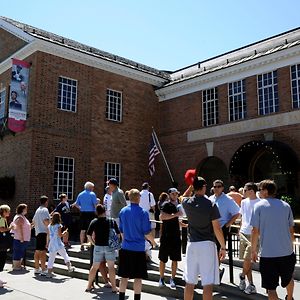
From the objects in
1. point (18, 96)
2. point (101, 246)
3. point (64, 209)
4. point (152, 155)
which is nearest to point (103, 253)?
point (101, 246)

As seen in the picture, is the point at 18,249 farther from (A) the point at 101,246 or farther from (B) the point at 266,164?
(B) the point at 266,164

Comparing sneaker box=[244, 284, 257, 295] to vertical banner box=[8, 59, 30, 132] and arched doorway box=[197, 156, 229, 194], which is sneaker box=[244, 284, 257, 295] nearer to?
arched doorway box=[197, 156, 229, 194]

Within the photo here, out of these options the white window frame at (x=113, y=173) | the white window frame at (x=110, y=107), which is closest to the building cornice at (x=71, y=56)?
the white window frame at (x=110, y=107)

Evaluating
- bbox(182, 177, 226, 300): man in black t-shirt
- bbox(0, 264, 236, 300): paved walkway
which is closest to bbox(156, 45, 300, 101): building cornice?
bbox(0, 264, 236, 300): paved walkway

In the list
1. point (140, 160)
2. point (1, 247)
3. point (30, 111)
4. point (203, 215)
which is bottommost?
point (1, 247)

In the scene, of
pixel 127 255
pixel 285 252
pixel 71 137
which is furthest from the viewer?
pixel 71 137

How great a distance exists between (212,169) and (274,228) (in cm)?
1427

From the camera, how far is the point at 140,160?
20484 millimetres

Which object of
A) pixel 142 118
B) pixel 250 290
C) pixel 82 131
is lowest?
pixel 250 290

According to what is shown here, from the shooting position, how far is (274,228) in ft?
16.4

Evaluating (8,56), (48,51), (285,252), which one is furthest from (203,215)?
(8,56)

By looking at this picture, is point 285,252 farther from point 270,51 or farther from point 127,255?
point 270,51

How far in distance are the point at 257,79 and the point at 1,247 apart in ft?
42.2

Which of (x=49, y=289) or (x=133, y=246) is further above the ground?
(x=133, y=246)
